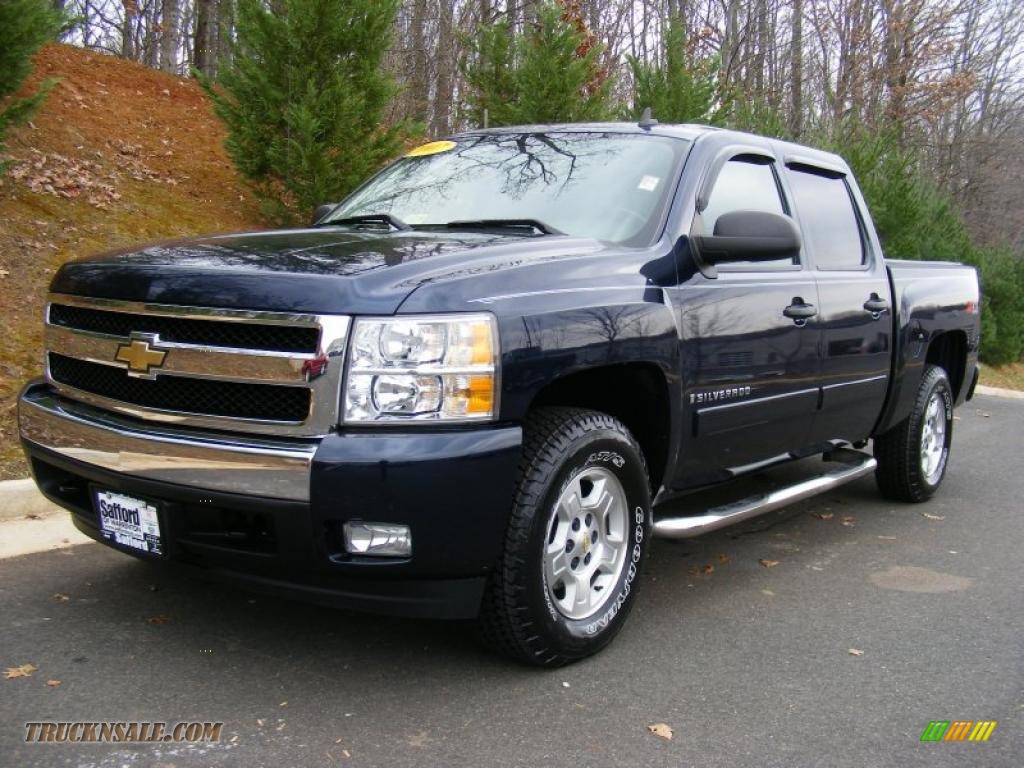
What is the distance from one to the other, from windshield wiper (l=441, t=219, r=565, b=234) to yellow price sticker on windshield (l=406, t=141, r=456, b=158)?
86cm

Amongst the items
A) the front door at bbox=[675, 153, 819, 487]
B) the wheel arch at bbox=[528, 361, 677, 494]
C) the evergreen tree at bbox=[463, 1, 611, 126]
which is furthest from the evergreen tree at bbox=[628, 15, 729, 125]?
the wheel arch at bbox=[528, 361, 677, 494]

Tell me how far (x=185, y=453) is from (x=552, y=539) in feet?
4.03

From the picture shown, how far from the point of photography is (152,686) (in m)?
3.12

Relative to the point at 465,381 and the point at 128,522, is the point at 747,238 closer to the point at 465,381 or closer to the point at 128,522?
the point at 465,381

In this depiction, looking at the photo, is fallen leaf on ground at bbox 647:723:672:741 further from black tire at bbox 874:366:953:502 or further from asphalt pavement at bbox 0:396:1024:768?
black tire at bbox 874:366:953:502

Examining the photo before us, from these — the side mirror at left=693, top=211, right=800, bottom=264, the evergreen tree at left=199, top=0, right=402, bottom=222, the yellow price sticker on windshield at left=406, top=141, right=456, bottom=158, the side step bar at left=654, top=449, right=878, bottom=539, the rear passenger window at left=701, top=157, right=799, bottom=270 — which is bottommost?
the side step bar at left=654, top=449, right=878, bottom=539

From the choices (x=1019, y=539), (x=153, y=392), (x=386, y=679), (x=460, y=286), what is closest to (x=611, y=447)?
(x=460, y=286)

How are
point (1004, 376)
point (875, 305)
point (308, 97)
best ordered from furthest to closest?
point (1004, 376) → point (308, 97) → point (875, 305)

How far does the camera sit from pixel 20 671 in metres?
3.21

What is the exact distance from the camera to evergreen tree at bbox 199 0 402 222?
32.1 feet

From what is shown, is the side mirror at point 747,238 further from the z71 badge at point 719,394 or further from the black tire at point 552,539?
the black tire at point 552,539

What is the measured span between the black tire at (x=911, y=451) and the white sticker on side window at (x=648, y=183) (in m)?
2.71

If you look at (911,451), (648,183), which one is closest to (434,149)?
(648,183)

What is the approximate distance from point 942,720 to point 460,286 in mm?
2109
